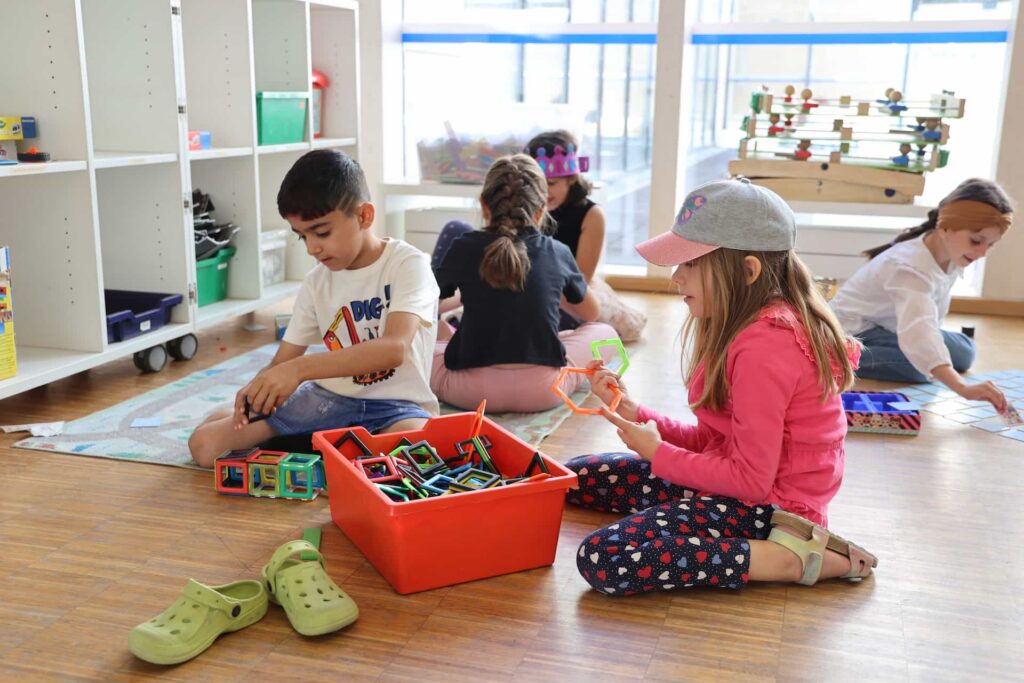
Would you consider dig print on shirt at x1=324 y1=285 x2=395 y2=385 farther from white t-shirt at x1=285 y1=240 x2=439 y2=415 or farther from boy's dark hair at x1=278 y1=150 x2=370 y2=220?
boy's dark hair at x1=278 y1=150 x2=370 y2=220

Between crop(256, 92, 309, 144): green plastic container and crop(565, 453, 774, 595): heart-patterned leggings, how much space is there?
2.15m

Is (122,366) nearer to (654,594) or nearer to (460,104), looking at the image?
(654,594)

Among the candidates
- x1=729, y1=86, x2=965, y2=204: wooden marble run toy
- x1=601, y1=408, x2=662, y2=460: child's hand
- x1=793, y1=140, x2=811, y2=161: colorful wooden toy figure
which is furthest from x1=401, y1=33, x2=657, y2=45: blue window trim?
x1=601, y1=408, x2=662, y2=460: child's hand

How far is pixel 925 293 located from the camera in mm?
2498

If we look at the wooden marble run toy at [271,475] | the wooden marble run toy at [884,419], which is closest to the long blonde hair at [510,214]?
the wooden marble run toy at [271,475]

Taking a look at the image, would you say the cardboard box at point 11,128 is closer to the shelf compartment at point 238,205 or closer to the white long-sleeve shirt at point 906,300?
the shelf compartment at point 238,205

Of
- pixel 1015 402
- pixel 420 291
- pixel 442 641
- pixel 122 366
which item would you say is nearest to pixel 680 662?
pixel 442 641

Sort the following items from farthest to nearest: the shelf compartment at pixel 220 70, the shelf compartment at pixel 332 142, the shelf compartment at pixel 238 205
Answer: the shelf compartment at pixel 332 142, the shelf compartment at pixel 238 205, the shelf compartment at pixel 220 70

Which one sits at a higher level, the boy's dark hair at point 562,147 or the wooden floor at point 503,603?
the boy's dark hair at point 562,147

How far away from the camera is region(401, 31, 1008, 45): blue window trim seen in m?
3.74

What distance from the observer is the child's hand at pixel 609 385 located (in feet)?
5.38

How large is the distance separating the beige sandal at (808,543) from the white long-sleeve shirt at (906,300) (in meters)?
1.05

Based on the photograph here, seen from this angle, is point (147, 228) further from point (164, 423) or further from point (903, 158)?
point (903, 158)

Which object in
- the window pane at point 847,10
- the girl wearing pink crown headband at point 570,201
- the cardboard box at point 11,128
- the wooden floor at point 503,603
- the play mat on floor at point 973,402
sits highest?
the window pane at point 847,10
